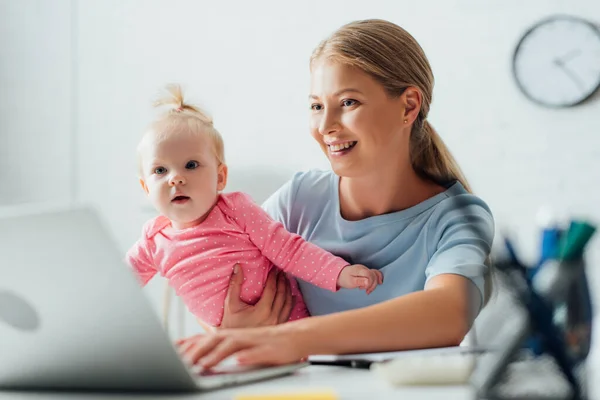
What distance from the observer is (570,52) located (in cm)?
324

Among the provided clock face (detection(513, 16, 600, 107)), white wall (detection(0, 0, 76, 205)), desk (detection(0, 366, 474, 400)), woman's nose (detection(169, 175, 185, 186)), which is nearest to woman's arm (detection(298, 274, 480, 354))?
desk (detection(0, 366, 474, 400))

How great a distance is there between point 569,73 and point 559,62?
6 cm

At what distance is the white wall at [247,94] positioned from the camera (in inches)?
129

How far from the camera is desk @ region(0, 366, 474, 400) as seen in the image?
80cm

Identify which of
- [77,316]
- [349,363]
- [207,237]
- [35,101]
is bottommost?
[349,363]

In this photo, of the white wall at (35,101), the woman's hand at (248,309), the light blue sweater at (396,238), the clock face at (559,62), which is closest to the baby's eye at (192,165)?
the woman's hand at (248,309)

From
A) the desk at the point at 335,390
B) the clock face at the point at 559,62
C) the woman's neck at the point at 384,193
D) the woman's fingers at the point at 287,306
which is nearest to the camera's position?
the desk at the point at 335,390

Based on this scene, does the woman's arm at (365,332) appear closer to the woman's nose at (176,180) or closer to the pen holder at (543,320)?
the pen holder at (543,320)

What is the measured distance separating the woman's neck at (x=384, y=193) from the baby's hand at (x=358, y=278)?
218 mm

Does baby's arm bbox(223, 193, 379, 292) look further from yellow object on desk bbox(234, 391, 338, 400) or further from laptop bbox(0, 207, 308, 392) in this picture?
yellow object on desk bbox(234, 391, 338, 400)

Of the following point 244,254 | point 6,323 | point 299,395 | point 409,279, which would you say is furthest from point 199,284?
point 299,395

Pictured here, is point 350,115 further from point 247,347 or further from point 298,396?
point 298,396

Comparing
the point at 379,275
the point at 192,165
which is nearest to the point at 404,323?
the point at 379,275

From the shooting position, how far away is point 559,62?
3.26 meters
